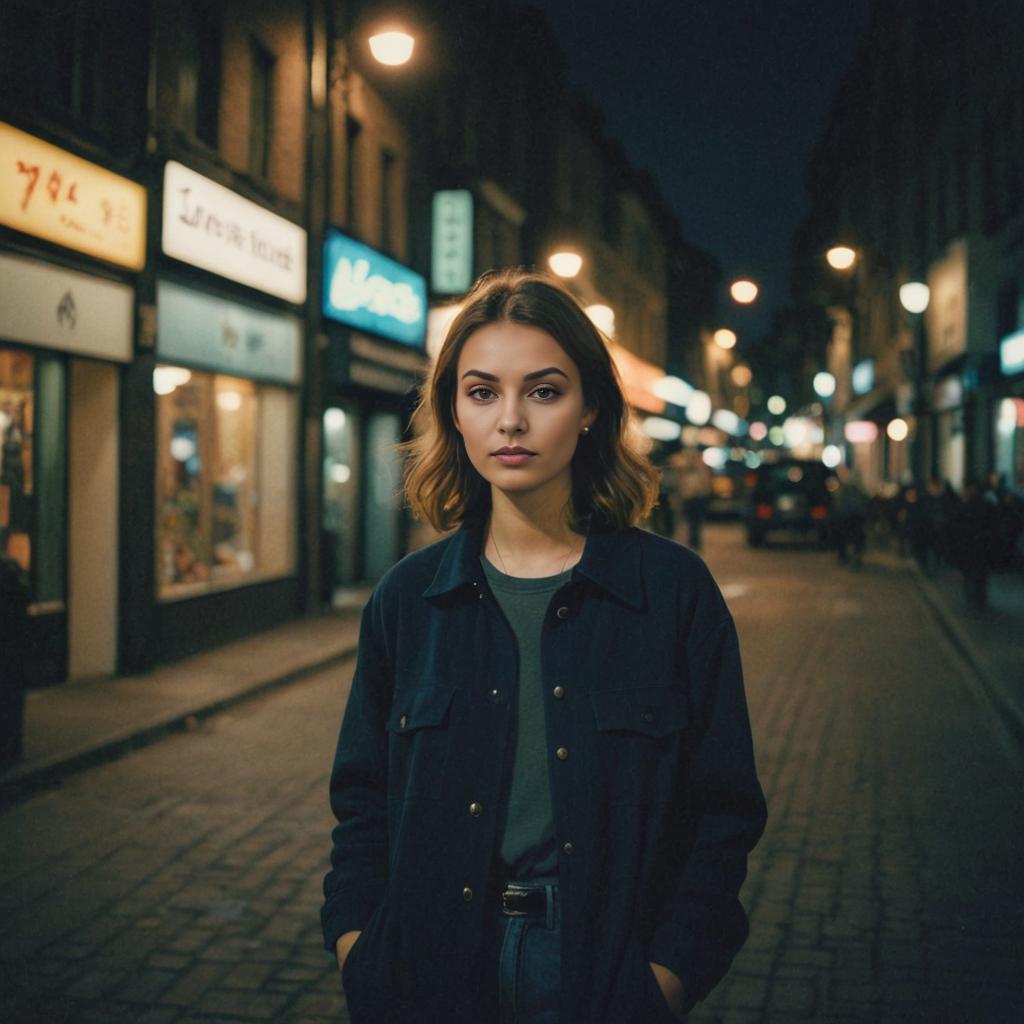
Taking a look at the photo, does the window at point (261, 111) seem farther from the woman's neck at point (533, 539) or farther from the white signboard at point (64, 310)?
Result: the woman's neck at point (533, 539)

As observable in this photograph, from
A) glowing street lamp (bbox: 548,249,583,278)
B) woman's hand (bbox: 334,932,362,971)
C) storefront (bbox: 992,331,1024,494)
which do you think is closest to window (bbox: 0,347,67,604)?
woman's hand (bbox: 334,932,362,971)

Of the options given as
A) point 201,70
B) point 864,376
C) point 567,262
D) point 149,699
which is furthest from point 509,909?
point 864,376

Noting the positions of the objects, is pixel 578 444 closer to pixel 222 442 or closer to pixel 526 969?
pixel 526 969

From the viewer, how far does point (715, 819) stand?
2209 mm

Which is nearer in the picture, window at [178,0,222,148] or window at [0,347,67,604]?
window at [0,347,67,604]

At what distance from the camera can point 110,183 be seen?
11.1m

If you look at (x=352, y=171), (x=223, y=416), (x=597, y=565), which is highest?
(x=352, y=171)

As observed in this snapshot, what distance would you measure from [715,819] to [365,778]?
2.09ft

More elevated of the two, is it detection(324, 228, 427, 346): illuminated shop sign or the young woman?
detection(324, 228, 427, 346): illuminated shop sign

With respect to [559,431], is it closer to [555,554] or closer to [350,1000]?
[555,554]

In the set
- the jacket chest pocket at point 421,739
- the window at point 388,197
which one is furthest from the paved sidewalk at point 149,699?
the window at point 388,197

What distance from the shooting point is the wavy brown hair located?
2.31 m

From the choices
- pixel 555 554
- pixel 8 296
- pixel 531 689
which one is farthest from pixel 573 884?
pixel 8 296

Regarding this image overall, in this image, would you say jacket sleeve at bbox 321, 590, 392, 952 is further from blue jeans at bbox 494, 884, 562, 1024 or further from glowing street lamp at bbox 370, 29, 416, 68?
glowing street lamp at bbox 370, 29, 416, 68
